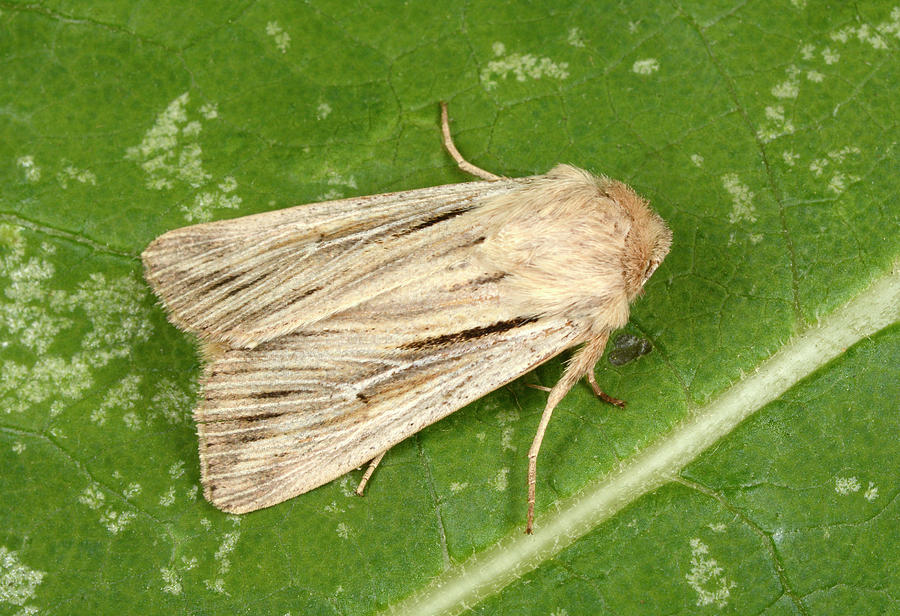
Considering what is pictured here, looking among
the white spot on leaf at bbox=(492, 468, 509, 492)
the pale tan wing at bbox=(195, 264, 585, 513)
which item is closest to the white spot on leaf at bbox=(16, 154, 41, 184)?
the pale tan wing at bbox=(195, 264, 585, 513)

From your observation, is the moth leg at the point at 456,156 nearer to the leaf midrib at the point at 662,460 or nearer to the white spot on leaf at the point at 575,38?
the white spot on leaf at the point at 575,38

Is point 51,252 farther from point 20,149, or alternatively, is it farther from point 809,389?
point 809,389

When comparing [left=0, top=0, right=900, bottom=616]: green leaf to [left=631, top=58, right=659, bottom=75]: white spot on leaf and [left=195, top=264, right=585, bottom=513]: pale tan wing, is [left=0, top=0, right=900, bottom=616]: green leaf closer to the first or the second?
[left=631, top=58, right=659, bottom=75]: white spot on leaf

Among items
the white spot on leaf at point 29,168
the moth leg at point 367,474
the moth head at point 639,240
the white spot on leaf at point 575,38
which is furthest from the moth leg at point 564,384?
the white spot on leaf at point 29,168

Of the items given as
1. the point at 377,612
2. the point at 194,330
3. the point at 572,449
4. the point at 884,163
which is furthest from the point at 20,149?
the point at 884,163

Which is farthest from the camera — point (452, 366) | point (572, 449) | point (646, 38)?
point (646, 38)

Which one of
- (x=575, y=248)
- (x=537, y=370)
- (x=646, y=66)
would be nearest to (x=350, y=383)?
(x=537, y=370)
